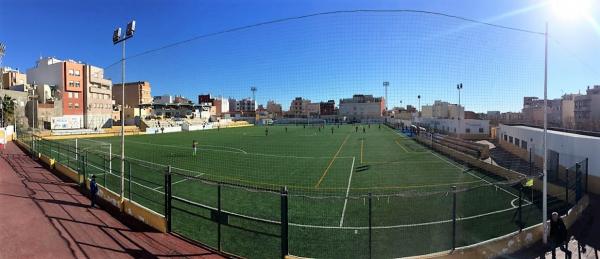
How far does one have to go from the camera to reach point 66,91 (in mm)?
65938

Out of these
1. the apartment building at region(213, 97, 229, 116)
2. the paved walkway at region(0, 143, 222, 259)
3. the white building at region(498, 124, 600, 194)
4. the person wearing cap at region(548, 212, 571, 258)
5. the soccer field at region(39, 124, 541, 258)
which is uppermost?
the apartment building at region(213, 97, 229, 116)

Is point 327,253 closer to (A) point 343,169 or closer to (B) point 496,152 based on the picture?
(A) point 343,169

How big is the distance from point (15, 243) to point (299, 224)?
288 inches

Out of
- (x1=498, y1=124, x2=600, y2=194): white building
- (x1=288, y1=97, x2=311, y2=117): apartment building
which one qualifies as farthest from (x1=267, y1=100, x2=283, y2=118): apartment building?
(x1=498, y1=124, x2=600, y2=194): white building

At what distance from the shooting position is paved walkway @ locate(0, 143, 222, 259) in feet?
24.5

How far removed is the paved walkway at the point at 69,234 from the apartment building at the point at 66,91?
6107 cm

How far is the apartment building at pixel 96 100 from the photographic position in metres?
69.4

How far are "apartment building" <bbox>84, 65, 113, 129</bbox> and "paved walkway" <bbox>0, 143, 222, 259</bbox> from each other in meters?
63.1

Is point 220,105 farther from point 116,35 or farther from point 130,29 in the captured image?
point 130,29

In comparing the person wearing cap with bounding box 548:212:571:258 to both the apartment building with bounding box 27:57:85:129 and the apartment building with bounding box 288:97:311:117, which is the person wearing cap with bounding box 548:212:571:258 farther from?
the apartment building with bounding box 288:97:311:117

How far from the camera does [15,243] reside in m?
8.04

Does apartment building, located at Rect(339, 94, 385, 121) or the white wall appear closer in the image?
the white wall

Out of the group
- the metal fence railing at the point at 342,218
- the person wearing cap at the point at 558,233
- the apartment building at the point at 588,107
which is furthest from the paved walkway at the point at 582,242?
the apartment building at the point at 588,107

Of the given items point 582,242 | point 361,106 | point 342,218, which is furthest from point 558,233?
point 361,106
